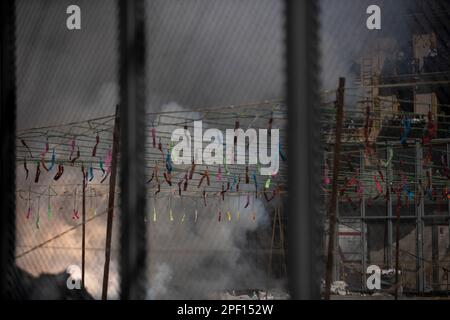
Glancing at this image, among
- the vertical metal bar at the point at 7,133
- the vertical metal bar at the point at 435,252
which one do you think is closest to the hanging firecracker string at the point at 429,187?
the vertical metal bar at the point at 435,252

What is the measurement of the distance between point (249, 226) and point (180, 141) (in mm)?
6657

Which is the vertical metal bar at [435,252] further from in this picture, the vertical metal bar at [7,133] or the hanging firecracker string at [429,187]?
the vertical metal bar at [7,133]

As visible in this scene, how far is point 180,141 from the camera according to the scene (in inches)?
307

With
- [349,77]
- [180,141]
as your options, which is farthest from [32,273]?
[349,77]

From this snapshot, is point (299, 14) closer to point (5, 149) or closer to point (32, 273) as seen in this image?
point (5, 149)

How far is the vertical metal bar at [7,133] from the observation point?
3.25m

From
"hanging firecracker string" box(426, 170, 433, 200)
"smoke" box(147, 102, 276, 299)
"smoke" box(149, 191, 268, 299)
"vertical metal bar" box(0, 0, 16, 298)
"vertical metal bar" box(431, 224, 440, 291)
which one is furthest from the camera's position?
"smoke" box(149, 191, 268, 299)

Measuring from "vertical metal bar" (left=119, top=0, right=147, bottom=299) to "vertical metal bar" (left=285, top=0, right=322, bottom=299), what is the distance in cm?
69

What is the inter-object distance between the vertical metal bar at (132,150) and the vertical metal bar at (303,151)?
2.26 feet

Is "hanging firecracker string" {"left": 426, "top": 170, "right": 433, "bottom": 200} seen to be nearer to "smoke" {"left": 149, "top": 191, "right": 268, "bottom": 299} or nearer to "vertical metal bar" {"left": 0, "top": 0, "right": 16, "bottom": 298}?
"smoke" {"left": 149, "top": 191, "right": 268, "bottom": 299}

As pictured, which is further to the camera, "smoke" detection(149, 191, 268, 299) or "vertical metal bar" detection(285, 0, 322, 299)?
"smoke" detection(149, 191, 268, 299)

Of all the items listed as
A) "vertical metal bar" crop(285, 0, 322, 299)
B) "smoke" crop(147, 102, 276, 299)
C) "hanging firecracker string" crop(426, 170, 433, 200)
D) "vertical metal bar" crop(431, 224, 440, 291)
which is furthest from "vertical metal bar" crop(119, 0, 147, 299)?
"vertical metal bar" crop(431, 224, 440, 291)

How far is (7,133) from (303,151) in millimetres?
1564

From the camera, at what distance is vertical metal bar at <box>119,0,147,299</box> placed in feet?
9.21
